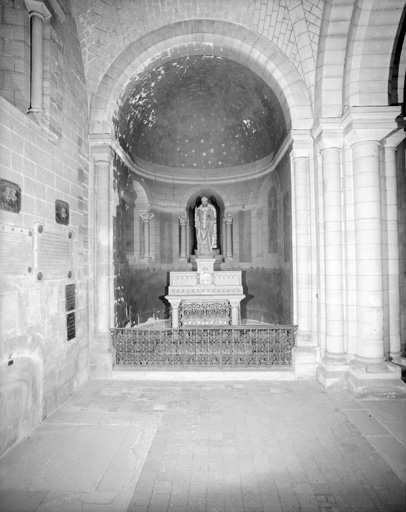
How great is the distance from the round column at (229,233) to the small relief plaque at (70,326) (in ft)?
23.7

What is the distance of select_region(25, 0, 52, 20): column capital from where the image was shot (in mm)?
5344

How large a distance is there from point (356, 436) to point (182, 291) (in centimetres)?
621

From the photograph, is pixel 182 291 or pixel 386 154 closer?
pixel 386 154

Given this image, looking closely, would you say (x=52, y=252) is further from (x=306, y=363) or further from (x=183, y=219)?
(x=183, y=219)

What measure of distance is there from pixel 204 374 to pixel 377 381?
3.23 m

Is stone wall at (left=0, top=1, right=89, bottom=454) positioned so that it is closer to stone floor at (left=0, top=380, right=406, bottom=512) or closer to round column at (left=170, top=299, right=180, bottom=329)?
stone floor at (left=0, top=380, right=406, bottom=512)

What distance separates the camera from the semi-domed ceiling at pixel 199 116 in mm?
8633

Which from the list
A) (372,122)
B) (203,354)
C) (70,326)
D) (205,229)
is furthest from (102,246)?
(372,122)

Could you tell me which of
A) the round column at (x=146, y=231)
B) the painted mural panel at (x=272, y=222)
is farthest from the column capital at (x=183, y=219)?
the painted mural panel at (x=272, y=222)

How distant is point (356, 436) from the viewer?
14.8ft

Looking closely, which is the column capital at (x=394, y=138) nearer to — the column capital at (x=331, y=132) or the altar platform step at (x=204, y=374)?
the column capital at (x=331, y=132)

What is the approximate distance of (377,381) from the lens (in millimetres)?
5871

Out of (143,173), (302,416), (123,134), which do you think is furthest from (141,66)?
(302,416)

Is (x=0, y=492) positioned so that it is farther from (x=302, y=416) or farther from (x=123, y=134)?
(x=123, y=134)
